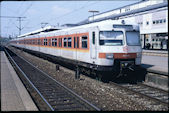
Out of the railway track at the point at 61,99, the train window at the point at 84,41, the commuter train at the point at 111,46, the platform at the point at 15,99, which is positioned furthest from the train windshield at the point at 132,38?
the platform at the point at 15,99

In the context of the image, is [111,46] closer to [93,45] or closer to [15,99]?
[93,45]

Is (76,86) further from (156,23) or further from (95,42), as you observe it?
(156,23)

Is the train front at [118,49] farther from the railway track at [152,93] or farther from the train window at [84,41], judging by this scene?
the train window at [84,41]

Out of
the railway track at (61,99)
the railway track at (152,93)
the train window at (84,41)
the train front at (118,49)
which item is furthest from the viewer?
the train window at (84,41)

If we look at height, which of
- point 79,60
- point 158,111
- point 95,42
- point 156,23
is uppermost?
point 156,23

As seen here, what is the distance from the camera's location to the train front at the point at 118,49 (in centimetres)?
1020

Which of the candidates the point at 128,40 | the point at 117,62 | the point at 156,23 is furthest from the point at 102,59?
the point at 156,23

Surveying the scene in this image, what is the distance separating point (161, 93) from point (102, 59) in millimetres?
2993

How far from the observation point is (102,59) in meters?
10.2

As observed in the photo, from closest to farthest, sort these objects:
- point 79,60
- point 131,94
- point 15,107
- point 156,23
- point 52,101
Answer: point 15,107 → point 52,101 → point 131,94 → point 79,60 → point 156,23

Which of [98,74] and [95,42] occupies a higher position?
[95,42]

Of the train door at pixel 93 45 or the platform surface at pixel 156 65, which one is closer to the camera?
the train door at pixel 93 45

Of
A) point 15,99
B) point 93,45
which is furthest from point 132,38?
point 15,99

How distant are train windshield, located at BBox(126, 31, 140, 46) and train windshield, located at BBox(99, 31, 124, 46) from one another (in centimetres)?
43
